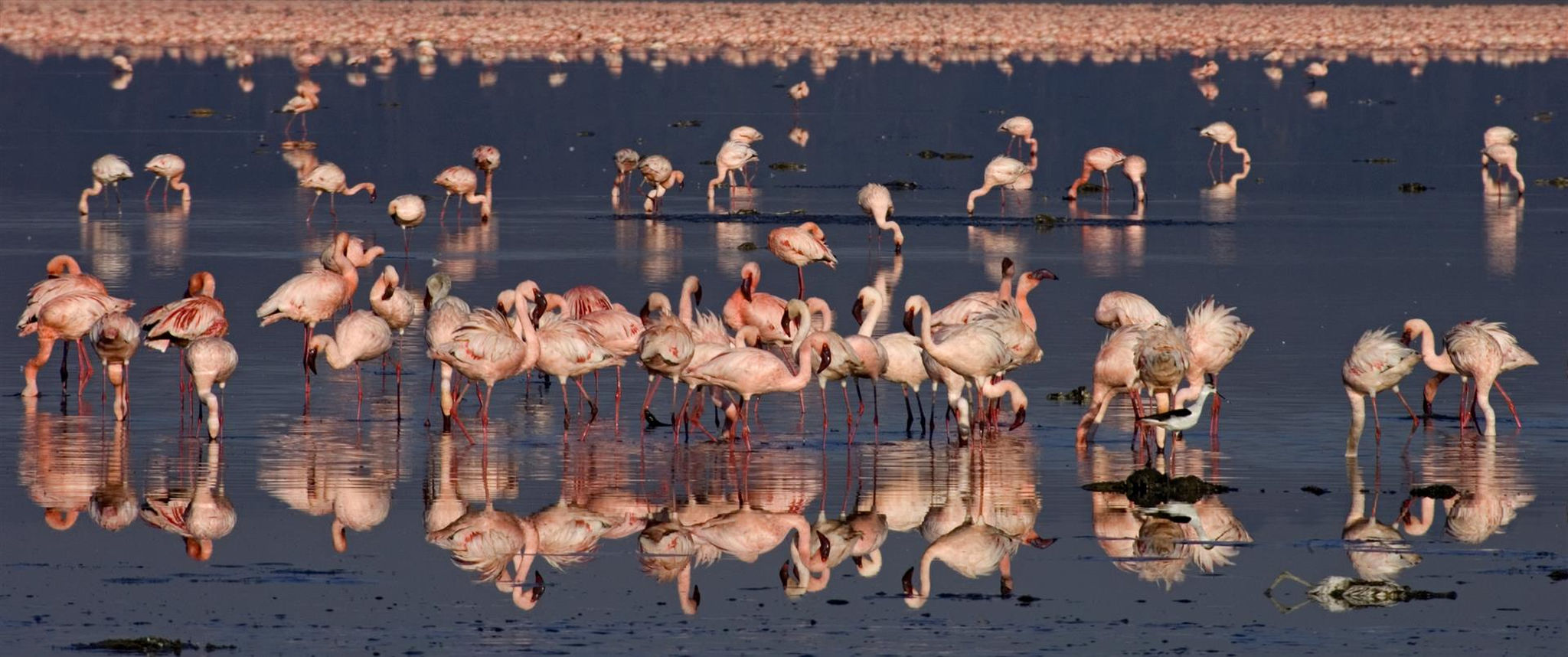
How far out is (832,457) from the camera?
473 inches

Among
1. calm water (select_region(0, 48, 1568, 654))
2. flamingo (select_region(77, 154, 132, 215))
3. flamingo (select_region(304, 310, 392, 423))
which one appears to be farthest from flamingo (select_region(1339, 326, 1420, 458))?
flamingo (select_region(77, 154, 132, 215))

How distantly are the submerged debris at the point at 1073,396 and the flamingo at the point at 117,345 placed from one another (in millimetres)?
5432

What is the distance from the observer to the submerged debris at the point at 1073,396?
1394 centimetres

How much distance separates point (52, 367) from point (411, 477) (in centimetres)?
479

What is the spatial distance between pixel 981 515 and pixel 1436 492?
89.6 inches

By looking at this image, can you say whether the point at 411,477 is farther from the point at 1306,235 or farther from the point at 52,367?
the point at 1306,235

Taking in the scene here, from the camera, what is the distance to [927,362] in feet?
41.8

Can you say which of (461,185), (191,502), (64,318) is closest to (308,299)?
(64,318)

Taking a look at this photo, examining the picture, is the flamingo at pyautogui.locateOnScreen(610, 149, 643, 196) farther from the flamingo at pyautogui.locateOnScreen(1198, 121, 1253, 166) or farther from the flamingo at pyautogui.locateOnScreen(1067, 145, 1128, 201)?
the flamingo at pyautogui.locateOnScreen(1198, 121, 1253, 166)

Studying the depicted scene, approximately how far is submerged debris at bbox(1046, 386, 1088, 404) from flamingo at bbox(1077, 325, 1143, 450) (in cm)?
134

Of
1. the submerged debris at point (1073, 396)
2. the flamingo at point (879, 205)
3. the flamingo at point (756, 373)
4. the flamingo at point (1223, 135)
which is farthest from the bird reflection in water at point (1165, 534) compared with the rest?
the flamingo at point (1223, 135)

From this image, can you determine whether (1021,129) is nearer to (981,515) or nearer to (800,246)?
(800,246)

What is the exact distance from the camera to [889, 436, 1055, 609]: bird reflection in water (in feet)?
30.6

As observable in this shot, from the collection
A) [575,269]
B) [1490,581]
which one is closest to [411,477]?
[1490,581]
